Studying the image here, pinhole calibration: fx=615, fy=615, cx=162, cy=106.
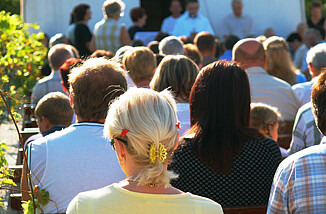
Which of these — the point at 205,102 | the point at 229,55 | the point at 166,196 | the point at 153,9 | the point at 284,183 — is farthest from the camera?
the point at 153,9

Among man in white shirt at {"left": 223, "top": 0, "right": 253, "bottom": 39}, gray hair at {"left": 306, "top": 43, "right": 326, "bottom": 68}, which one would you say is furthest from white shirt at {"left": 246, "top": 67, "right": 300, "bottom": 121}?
man in white shirt at {"left": 223, "top": 0, "right": 253, "bottom": 39}

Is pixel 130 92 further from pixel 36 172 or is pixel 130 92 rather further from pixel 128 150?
pixel 36 172

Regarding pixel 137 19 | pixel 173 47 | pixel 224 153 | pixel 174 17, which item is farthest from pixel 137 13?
pixel 224 153

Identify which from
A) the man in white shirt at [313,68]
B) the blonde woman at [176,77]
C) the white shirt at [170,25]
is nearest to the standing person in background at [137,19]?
the white shirt at [170,25]

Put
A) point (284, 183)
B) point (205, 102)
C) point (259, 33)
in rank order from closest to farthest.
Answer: point (284, 183)
point (205, 102)
point (259, 33)

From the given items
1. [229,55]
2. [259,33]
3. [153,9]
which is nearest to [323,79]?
[229,55]

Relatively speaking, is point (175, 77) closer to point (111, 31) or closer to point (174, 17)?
point (111, 31)

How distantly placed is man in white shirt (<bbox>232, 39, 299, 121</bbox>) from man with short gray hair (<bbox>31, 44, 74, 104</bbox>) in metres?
2.11

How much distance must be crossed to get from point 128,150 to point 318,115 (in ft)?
3.57

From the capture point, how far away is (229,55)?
1067 centimetres

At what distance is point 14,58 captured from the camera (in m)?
6.43

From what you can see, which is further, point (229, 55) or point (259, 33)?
point (259, 33)

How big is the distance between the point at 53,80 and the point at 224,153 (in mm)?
4164

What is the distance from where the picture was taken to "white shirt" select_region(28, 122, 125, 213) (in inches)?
139
